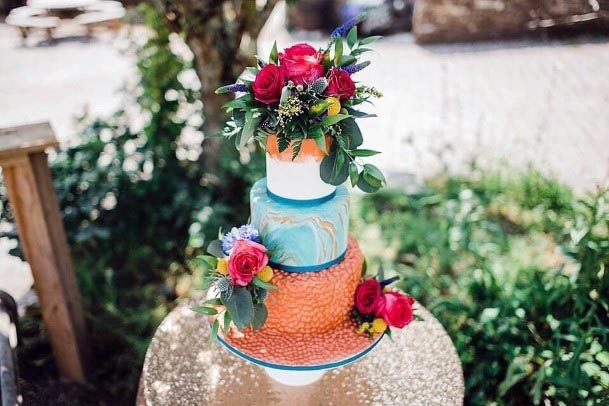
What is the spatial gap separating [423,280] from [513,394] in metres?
0.89

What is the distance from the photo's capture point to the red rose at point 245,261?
1681 millimetres

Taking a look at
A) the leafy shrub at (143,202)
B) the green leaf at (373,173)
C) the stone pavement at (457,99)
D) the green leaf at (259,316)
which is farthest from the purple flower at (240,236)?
the stone pavement at (457,99)

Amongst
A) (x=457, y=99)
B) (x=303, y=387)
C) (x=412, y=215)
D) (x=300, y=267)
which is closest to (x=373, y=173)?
(x=300, y=267)

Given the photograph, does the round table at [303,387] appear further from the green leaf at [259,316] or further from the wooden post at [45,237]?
the wooden post at [45,237]

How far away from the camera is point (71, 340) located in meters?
2.77

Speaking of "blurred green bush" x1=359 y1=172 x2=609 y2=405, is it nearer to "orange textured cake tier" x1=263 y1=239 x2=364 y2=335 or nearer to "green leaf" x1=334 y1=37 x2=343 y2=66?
"orange textured cake tier" x1=263 y1=239 x2=364 y2=335

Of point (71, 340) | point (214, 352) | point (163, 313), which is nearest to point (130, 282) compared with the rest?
point (163, 313)

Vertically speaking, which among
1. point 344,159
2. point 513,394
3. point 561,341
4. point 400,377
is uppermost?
point 344,159

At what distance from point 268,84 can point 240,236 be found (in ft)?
1.69

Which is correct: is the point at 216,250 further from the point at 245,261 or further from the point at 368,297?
the point at 368,297

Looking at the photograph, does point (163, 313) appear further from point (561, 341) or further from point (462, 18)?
point (462, 18)

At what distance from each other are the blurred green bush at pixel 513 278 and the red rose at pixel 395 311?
0.89m

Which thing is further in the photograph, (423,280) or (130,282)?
(130,282)

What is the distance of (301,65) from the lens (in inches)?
63.9
